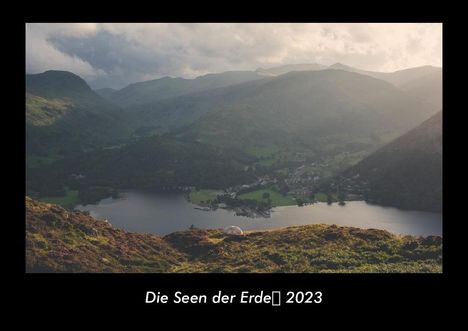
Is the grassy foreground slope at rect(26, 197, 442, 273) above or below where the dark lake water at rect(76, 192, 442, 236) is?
below

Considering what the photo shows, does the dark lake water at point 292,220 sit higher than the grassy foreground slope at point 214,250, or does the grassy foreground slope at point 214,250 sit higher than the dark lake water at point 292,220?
the dark lake water at point 292,220

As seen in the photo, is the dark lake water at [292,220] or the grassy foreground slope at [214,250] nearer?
the grassy foreground slope at [214,250]

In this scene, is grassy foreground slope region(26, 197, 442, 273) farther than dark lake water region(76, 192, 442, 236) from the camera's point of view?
No

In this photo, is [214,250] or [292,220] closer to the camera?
[214,250]

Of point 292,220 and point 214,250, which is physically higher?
point 292,220
